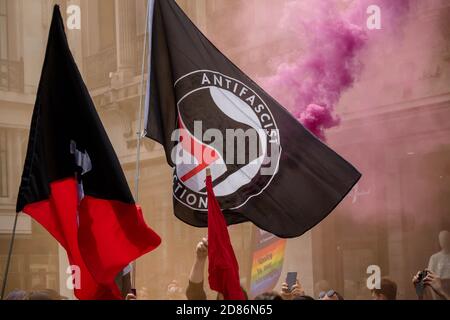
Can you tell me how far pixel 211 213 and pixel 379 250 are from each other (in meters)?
4.67

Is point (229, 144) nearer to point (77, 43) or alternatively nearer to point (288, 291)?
point (288, 291)

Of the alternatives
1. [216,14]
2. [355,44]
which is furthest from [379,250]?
[216,14]

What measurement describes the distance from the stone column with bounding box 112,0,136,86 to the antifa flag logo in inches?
243

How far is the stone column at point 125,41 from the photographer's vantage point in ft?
Result: 40.5

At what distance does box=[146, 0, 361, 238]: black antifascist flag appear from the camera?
5.97 metres

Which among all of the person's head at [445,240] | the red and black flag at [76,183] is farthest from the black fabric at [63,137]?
the person's head at [445,240]

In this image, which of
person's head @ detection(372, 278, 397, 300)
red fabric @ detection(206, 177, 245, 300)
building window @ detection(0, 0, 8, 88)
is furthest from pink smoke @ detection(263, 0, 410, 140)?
building window @ detection(0, 0, 8, 88)

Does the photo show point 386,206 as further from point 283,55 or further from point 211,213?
point 211,213

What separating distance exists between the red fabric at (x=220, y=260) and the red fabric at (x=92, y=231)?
0.46m

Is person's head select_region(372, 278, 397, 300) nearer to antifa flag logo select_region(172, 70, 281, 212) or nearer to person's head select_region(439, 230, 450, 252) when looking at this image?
antifa flag logo select_region(172, 70, 281, 212)

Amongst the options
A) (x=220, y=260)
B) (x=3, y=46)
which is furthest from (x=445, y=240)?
(x=3, y=46)

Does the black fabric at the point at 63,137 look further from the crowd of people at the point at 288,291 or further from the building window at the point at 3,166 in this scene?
the building window at the point at 3,166

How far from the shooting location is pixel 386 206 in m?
9.59
